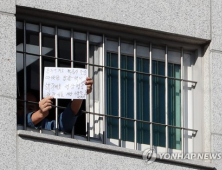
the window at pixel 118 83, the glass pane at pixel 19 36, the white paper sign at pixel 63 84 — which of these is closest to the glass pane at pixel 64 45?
the window at pixel 118 83

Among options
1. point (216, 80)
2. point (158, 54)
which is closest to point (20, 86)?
point (158, 54)

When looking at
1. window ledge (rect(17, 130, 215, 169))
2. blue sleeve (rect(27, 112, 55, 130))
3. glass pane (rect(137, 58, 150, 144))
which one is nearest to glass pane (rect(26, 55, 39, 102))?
blue sleeve (rect(27, 112, 55, 130))

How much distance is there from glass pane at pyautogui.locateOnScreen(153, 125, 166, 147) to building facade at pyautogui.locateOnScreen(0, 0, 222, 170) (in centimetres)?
1

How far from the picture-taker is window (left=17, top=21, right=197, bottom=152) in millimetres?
14250

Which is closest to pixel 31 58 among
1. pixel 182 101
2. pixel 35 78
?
pixel 35 78

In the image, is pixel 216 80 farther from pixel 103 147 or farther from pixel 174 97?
pixel 103 147

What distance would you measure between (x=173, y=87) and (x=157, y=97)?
0.31 m

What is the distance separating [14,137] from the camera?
44.1ft

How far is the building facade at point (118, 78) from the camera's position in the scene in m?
13.7

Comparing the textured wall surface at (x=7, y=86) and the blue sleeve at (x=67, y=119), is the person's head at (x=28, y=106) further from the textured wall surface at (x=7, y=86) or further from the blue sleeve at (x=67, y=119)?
the textured wall surface at (x=7, y=86)

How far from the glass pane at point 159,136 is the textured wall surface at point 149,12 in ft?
4.07

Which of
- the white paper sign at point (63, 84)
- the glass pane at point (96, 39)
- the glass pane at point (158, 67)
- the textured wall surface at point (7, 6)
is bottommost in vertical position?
the white paper sign at point (63, 84)

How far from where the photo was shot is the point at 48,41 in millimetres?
14422

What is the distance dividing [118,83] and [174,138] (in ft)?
3.48
